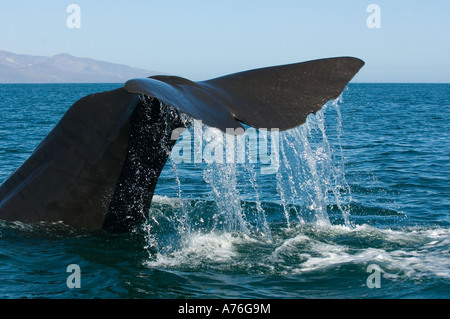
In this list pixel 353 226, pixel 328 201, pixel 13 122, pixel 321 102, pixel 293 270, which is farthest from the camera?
pixel 13 122

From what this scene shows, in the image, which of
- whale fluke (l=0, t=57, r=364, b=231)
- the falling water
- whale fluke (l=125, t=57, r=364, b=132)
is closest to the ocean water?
the falling water

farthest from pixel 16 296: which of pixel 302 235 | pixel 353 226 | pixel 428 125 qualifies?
pixel 428 125

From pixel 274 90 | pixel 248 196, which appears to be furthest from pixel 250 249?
pixel 248 196

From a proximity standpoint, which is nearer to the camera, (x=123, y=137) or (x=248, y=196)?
(x=123, y=137)

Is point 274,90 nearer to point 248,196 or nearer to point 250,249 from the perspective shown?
point 250,249

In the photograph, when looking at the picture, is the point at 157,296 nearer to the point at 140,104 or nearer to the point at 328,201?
the point at 140,104

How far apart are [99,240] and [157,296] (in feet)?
3.80

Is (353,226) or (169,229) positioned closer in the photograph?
(169,229)

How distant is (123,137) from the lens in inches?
196

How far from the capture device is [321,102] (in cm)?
477

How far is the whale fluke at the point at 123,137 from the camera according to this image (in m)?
4.82

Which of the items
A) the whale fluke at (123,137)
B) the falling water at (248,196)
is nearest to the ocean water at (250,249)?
the falling water at (248,196)

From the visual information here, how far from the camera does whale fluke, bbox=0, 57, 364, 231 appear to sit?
4820 mm

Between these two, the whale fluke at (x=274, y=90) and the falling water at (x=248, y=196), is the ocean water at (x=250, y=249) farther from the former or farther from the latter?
the whale fluke at (x=274, y=90)
